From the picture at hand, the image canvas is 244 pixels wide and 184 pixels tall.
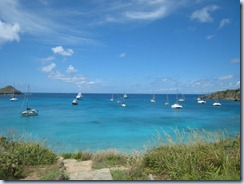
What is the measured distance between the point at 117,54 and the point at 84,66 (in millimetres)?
652

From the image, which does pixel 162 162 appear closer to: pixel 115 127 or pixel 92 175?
pixel 92 175

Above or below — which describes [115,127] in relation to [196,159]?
below

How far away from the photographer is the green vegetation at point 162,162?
3.96 m

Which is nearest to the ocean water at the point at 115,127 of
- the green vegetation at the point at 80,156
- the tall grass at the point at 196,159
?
the tall grass at the point at 196,159

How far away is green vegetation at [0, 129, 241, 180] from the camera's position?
3.96 meters

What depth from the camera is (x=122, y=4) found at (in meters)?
4.97

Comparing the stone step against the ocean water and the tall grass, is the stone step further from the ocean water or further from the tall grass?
the ocean water

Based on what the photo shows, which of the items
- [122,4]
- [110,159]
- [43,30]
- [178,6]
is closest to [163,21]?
[178,6]

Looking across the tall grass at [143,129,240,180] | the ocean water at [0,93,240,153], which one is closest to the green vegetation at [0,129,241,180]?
the tall grass at [143,129,240,180]

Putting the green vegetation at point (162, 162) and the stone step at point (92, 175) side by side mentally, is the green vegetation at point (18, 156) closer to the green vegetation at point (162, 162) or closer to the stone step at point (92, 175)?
the green vegetation at point (162, 162)

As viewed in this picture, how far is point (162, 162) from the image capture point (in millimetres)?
4238

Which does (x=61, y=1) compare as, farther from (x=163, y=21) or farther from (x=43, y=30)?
(x=163, y=21)

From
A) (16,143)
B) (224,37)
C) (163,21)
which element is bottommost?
(16,143)

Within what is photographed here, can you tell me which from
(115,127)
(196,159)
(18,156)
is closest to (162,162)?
(196,159)
